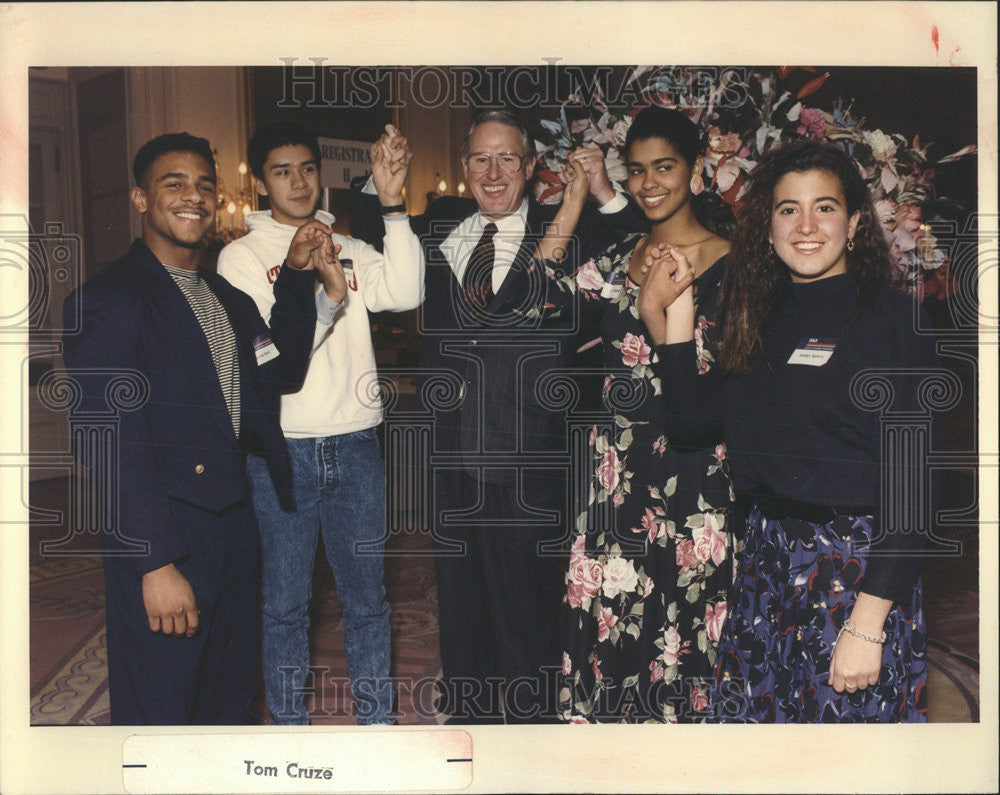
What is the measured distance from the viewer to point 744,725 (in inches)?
71.8

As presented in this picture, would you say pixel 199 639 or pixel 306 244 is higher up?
pixel 306 244

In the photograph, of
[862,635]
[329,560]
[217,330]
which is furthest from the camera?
[329,560]

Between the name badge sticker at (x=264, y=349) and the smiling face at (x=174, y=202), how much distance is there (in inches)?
9.1

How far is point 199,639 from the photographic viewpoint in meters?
1.81

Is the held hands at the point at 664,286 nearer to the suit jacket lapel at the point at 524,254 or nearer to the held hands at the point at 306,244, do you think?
the suit jacket lapel at the point at 524,254

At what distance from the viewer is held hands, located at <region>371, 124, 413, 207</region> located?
1.85 metres

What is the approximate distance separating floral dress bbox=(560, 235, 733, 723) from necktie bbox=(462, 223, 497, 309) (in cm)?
18

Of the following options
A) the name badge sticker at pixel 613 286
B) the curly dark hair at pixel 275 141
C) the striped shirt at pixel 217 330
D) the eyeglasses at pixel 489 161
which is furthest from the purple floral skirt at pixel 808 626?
the curly dark hair at pixel 275 141

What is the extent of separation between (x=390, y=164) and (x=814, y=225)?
35.3 inches

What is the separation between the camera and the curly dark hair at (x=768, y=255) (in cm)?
163

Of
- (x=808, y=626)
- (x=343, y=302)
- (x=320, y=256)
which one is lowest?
(x=808, y=626)

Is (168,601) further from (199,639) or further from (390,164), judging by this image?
(390,164)

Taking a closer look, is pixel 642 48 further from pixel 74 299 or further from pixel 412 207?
pixel 74 299

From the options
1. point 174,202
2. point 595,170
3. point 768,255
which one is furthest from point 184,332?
point 768,255
